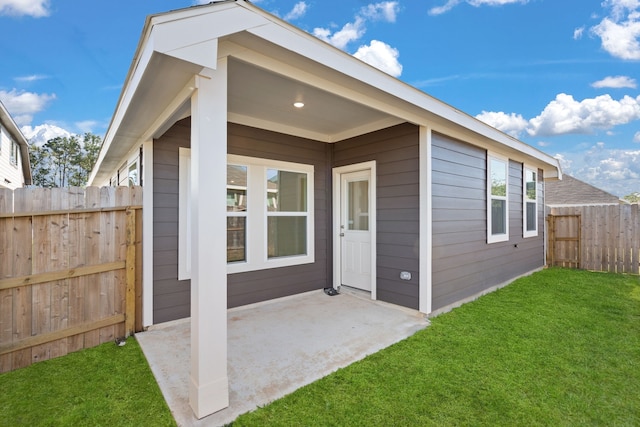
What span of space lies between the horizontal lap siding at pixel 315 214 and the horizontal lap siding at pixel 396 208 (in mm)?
917

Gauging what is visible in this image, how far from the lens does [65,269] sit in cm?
274

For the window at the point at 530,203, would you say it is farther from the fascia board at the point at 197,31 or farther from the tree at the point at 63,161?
the tree at the point at 63,161

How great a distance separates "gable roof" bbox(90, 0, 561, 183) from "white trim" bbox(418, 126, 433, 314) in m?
0.38

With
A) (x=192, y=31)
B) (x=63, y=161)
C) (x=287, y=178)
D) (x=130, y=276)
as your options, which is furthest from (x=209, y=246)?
(x=63, y=161)

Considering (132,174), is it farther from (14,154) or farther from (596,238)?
(14,154)

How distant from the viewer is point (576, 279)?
5855mm

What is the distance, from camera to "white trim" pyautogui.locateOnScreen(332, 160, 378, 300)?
430 cm

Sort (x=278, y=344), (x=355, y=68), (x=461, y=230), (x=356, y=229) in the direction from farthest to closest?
(x=356, y=229)
(x=461, y=230)
(x=278, y=344)
(x=355, y=68)

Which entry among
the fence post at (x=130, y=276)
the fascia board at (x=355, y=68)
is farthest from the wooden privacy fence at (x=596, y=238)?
the fence post at (x=130, y=276)

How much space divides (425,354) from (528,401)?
0.84 m

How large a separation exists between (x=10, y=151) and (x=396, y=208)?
1586cm

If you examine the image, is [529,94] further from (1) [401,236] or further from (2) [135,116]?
(2) [135,116]

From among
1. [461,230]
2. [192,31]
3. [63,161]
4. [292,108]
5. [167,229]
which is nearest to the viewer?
[192,31]

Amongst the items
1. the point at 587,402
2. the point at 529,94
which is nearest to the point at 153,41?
the point at 587,402
